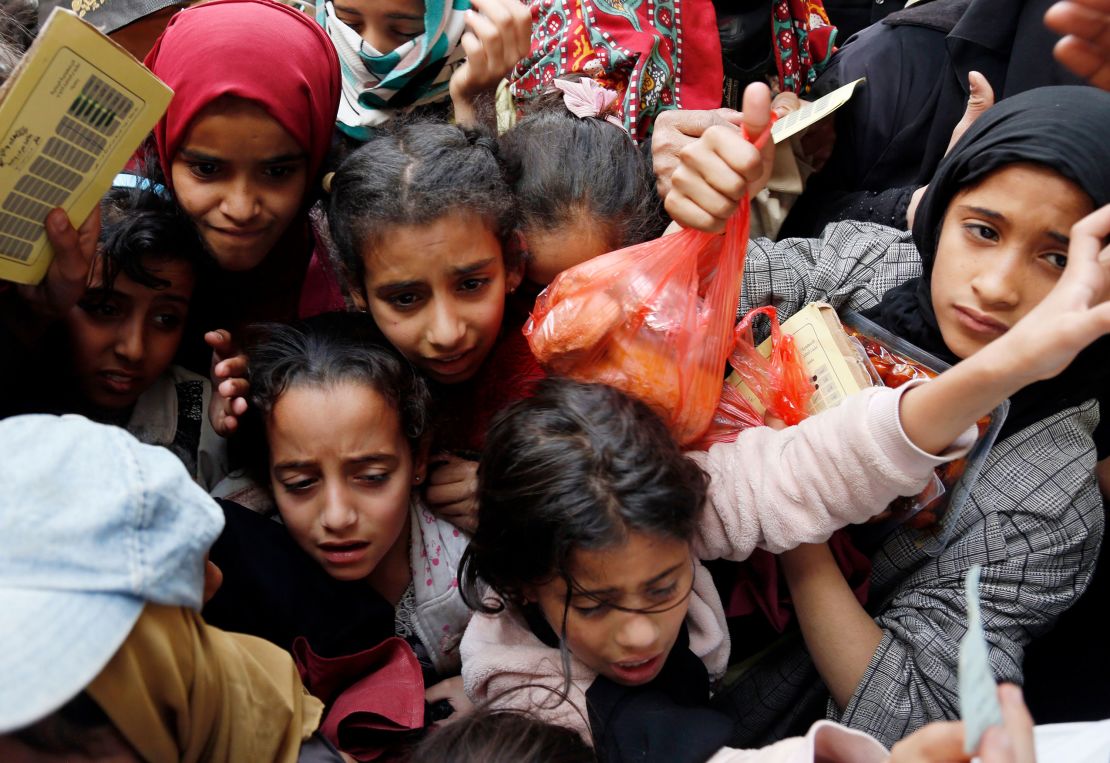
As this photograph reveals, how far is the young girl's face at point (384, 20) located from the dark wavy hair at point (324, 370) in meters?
0.77

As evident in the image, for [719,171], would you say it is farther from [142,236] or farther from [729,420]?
[142,236]

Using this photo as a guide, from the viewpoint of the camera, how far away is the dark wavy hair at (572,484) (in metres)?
1.25

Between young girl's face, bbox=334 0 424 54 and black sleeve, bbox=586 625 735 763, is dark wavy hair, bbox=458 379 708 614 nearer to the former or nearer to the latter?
black sleeve, bbox=586 625 735 763

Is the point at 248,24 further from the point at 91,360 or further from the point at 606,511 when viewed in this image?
the point at 606,511

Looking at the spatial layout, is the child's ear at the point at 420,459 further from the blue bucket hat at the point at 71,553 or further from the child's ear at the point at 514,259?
the blue bucket hat at the point at 71,553

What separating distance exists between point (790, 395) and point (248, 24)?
130cm

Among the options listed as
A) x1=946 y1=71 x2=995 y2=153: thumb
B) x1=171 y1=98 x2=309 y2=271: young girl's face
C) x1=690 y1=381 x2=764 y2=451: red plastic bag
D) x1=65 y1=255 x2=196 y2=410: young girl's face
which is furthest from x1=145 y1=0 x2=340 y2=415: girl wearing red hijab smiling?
x1=946 y1=71 x2=995 y2=153: thumb

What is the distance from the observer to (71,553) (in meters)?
0.92

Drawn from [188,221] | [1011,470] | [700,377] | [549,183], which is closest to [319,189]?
[188,221]

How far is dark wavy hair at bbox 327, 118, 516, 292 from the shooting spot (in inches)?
61.4

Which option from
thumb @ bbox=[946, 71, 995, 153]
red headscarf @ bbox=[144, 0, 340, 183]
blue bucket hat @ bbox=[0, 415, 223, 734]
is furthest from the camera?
thumb @ bbox=[946, 71, 995, 153]

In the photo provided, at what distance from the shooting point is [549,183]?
169 centimetres

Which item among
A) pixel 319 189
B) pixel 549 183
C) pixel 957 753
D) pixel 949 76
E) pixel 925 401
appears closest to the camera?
pixel 957 753

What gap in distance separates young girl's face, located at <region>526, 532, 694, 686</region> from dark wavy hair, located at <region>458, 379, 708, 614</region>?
0.07 ft
